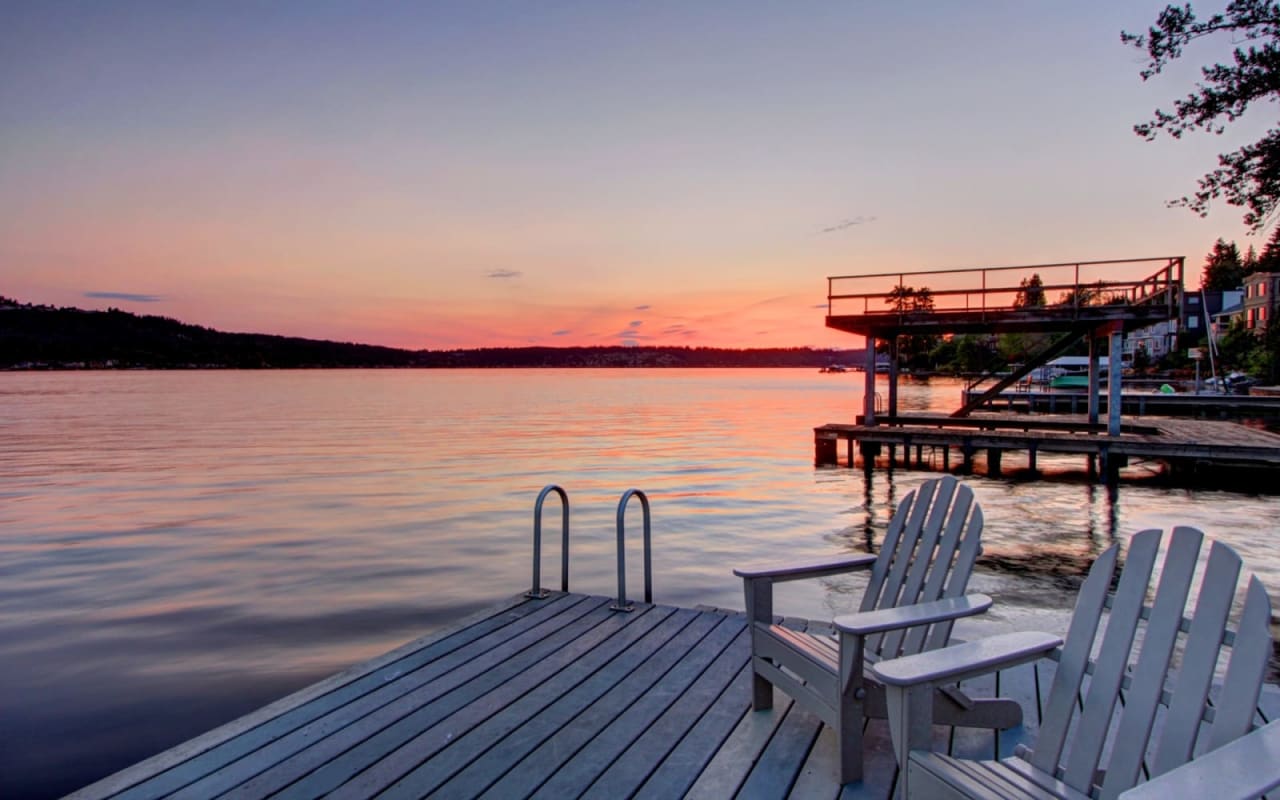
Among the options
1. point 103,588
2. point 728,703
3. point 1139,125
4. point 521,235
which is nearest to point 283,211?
point 521,235

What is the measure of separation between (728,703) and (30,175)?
117 feet

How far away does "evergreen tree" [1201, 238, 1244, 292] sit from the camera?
370ft

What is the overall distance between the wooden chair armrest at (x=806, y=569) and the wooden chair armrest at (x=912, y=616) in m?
0.74

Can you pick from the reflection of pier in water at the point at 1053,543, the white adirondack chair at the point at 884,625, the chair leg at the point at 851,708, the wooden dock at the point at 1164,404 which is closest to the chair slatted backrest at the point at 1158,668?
the white adirondack chair at the point at 884,625

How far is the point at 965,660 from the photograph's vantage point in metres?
2.45

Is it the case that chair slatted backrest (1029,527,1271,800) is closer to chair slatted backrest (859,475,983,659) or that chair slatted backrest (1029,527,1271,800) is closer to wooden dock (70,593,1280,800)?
chair slatted backrest (859,475,983,659)

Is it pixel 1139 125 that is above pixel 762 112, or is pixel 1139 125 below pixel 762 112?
below

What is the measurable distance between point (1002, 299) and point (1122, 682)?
70.9 ft

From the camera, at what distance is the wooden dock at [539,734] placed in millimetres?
3205

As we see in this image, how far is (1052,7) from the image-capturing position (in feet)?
52.8

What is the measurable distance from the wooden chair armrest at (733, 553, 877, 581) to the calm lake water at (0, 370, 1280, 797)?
5.59 meters

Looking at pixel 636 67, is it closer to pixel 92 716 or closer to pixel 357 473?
pixel 357 473

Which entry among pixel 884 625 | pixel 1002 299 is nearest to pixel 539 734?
pixel 884 625

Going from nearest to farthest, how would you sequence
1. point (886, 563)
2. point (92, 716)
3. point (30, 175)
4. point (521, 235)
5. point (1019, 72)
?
point (886, 563), point (92, 716), point (1019, 72), point (30, 175), point (521, 235)
